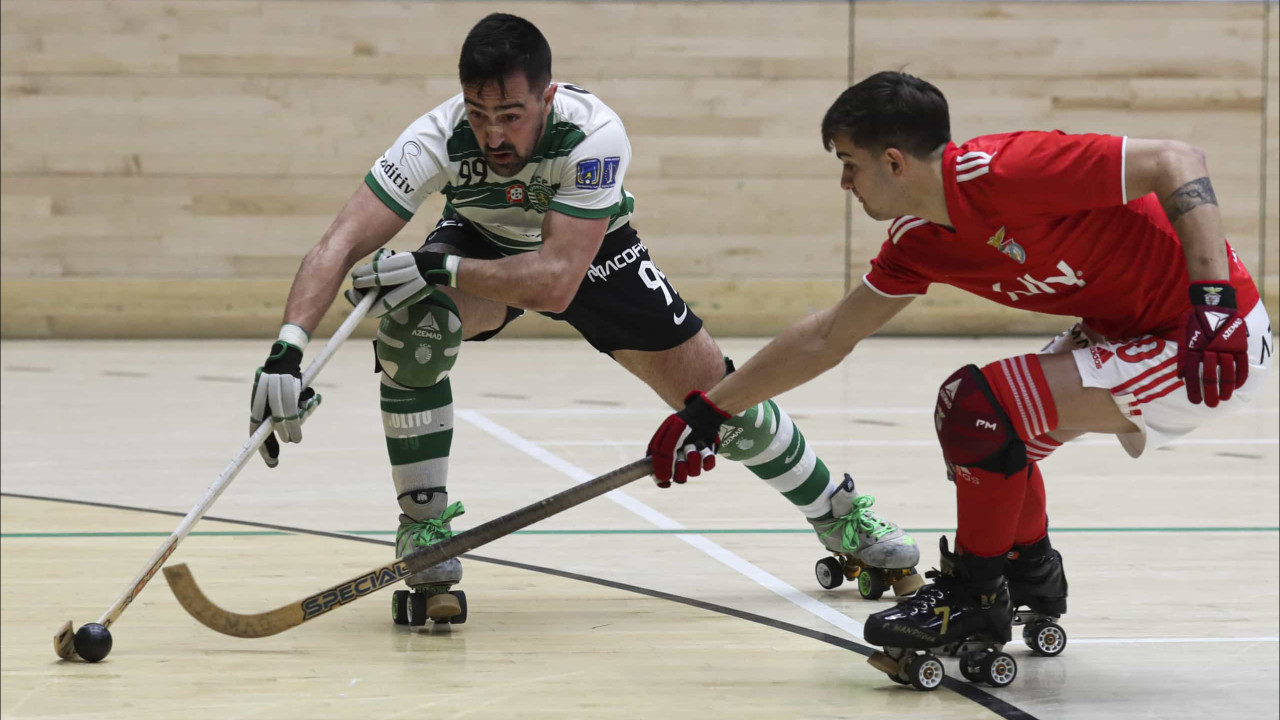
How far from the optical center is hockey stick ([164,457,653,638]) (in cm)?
293

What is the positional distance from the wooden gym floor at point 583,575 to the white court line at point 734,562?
0.5 inches

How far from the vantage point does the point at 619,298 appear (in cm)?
353

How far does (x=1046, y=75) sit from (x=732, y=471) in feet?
19.8

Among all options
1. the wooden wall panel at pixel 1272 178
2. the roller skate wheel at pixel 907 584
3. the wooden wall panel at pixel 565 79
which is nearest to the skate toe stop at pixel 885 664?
the roller skate wheel at pixel 907 584

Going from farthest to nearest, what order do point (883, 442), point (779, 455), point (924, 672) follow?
point (883, 442) < point (779, 455) < point (924, 672)

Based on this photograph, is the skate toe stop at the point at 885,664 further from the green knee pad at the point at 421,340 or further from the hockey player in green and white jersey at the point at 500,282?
the green knee pad at the point at 421,340

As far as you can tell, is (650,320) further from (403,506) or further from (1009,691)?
(1009,691)

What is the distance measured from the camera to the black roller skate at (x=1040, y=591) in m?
3.02

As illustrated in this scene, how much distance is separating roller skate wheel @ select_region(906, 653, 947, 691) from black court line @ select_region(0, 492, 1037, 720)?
0.11 feet

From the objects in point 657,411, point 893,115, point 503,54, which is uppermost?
point 503,54

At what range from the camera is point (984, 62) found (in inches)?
411

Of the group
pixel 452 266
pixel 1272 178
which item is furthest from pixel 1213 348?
pixel 1272 178

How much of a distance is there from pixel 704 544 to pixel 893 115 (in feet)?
5.86

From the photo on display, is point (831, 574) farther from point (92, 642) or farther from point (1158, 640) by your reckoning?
point (92, 642)
